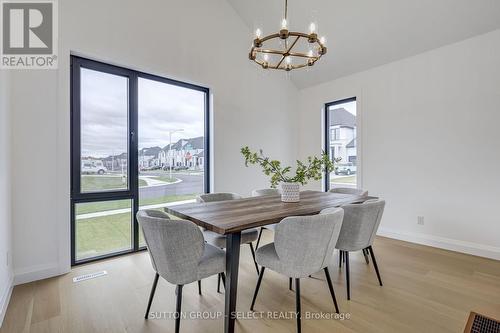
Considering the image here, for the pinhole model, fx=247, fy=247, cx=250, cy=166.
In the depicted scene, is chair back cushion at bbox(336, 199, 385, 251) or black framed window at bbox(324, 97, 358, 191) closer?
chair back cushion at bbox(336, 199, 385, 251)

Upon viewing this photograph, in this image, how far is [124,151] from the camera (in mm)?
3209

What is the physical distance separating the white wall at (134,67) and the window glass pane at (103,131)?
24 cm

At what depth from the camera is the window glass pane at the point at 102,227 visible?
288 cm

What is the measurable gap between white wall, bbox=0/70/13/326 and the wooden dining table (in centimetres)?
134

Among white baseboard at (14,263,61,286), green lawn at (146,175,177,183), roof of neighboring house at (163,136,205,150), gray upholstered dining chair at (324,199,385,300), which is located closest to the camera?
gray upholstered dining chair at (324,199,385,300)

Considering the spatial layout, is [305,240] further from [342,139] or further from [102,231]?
[342,139]

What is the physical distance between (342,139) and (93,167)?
406 cm

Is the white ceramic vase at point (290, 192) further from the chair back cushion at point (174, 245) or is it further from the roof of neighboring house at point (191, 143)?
the roof of neighboring house at point (191, 143)

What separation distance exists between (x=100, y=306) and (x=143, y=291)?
352 mm

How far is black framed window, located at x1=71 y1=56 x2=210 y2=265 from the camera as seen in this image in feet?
9.41

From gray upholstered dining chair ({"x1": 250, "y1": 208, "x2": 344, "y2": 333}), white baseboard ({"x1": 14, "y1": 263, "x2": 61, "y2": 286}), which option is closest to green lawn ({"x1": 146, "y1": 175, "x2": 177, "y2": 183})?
white baseboard ({"x1": 14, "y1": 263, "x2": 61, "y2": 286})

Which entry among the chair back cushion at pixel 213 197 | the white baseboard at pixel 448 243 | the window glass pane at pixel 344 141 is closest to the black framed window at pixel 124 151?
the chair back cushion at pixel 213 197

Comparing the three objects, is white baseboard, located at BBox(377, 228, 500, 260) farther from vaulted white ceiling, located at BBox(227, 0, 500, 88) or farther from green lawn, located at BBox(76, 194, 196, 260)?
green lawn, located at BBox(76, 194, 196, 260)

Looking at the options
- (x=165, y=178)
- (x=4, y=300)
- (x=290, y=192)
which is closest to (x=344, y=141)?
(x=290, y=192)
